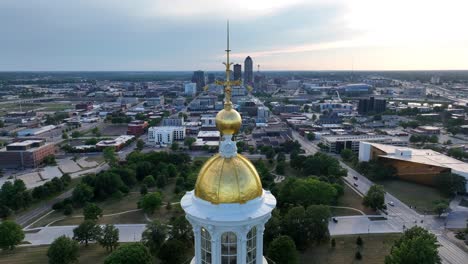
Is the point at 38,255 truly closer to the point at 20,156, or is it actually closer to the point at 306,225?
the point at 306,225

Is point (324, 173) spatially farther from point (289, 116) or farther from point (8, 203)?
point (289, 116)

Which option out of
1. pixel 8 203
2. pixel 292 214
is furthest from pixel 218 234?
pixel 8 203

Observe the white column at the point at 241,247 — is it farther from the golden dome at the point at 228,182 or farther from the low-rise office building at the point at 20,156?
the low-rise office building at the point at 20,156

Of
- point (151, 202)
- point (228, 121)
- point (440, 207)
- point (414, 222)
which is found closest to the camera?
point (228, 121)

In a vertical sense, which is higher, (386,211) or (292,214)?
(292,214)

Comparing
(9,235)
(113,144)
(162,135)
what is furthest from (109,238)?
(162,135)

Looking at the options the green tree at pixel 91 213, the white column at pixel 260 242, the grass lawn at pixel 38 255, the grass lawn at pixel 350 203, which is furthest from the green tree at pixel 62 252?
the grass lawn at pixel 350 203

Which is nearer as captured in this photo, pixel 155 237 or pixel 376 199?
pixel 155 237
